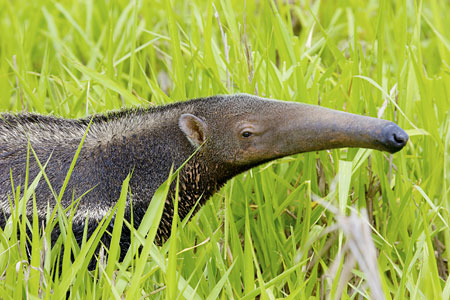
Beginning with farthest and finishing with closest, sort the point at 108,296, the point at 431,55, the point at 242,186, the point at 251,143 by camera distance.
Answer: the point at 431,55
the point at 242,186
the point at 251,143
the point at 108,296

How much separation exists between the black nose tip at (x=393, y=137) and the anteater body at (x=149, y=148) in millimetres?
350

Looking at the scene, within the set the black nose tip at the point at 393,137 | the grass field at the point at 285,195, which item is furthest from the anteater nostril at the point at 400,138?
the grass field at the point at 285,195

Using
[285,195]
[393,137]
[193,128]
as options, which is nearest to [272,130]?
[193,128]

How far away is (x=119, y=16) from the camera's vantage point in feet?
20.1

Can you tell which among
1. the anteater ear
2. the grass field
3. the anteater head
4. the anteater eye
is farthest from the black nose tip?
the anteater ear

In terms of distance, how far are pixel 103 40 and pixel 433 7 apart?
252 centimetres

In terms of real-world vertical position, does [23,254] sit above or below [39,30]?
below

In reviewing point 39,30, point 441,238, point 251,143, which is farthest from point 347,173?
point 39,30

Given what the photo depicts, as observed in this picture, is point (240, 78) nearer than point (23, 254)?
No

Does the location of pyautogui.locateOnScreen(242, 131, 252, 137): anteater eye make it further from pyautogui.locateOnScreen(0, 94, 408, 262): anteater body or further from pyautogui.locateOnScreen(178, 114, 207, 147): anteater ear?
pyautogui.locateOnScreen(178, 114, 207, 147): anteater ear

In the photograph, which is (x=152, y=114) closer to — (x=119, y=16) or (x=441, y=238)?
(x=441, y=238)

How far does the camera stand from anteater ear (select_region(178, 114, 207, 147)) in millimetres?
3611

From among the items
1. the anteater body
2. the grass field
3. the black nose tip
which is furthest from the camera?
the anteater body

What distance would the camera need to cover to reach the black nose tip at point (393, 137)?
3.12 meters
